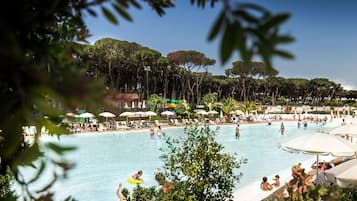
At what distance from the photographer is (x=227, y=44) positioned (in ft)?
2.55

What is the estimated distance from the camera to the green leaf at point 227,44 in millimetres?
769

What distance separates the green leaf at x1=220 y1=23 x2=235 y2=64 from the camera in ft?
A: 2.52

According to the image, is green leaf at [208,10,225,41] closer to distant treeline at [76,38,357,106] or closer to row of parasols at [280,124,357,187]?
row of parasols at [280,124,357,187]

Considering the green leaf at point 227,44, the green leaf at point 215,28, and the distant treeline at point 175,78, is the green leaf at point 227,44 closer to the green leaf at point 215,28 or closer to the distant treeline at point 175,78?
the green leaf at point 215,28

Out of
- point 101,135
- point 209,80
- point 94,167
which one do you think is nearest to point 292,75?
point 209,80

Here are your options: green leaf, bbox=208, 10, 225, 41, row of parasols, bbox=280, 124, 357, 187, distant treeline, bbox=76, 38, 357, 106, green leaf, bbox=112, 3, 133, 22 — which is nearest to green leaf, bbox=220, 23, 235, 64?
green leaf, bbox=208, 10, 225, 41

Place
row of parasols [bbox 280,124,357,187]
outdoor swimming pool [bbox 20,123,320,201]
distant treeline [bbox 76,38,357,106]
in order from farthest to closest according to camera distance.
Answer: distant treeline [bbox 76,38,357,106]
outdoor swimming pool [bbox 20,123,320,201]
row of parasols [bbox 280,124,357,187]

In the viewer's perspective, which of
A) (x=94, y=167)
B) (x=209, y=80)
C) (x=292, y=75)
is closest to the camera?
(x=94, y=167)

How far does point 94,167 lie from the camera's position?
1814cm

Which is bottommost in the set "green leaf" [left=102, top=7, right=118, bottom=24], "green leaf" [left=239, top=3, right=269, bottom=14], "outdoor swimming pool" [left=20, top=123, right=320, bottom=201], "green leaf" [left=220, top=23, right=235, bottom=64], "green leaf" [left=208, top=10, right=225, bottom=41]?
"outdoor swimming pool" [left=20, top=123, right=320, bottom=201]

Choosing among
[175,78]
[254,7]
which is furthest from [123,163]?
[175,78]

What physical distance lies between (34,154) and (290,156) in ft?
71.5

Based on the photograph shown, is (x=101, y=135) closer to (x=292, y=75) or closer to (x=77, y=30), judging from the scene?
(x=77, y=30)

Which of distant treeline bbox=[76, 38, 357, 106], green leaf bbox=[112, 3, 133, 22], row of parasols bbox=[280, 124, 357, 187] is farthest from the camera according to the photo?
distant treeline bbox=[76, 38, 357, 106]
